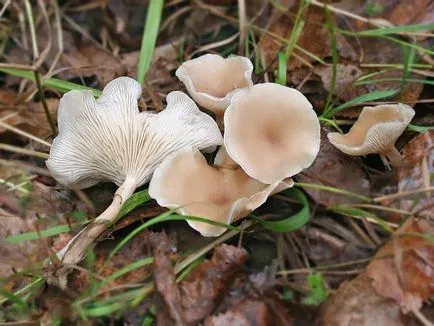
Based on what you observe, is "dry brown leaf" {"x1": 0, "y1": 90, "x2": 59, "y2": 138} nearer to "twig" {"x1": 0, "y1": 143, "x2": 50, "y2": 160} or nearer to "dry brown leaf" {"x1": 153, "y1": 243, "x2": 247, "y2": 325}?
"twig" {"x1": 0, "y1": 143, "x2": 50, "y2": 160}

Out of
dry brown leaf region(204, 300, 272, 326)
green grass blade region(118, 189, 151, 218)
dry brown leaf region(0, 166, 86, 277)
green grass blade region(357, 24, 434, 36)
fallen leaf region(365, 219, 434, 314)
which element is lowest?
dry brown leaf region(0, 166, 86, 277)

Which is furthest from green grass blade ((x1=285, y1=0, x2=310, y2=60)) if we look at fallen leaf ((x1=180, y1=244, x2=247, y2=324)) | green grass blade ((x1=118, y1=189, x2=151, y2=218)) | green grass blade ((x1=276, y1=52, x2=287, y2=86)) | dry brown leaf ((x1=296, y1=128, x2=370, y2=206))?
fallen leaf ((x1=180, y1=244, x2=247, y2=324))

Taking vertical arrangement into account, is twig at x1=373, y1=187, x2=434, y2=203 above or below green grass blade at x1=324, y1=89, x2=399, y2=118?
below

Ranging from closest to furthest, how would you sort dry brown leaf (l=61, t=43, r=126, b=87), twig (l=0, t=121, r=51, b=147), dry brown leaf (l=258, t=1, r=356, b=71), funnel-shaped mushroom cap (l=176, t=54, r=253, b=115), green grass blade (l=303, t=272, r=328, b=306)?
green grass blade (l=303, t=272, r=328, b=306) → funnel-shaped mushroom cap (l=176, t=54, r=253, b=115) → twig (l=0, t=121, r=51, b=147) → dry brown leaf (l=258, t=1, r=356, b=71) → dry brown leaf (l=61, t=43, r=126, b=87)

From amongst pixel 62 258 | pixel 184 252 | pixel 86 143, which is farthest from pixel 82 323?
pixel 86 143

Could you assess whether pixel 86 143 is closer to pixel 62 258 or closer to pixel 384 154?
pixel 62 258

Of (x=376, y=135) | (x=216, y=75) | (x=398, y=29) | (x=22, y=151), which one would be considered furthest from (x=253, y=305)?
(x=398, y=29)

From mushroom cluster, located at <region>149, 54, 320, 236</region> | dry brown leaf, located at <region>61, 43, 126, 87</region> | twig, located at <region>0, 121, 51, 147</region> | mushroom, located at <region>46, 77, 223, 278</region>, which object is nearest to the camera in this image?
mushroom cluster, located at <region>149, 54, 320, 236</region>
